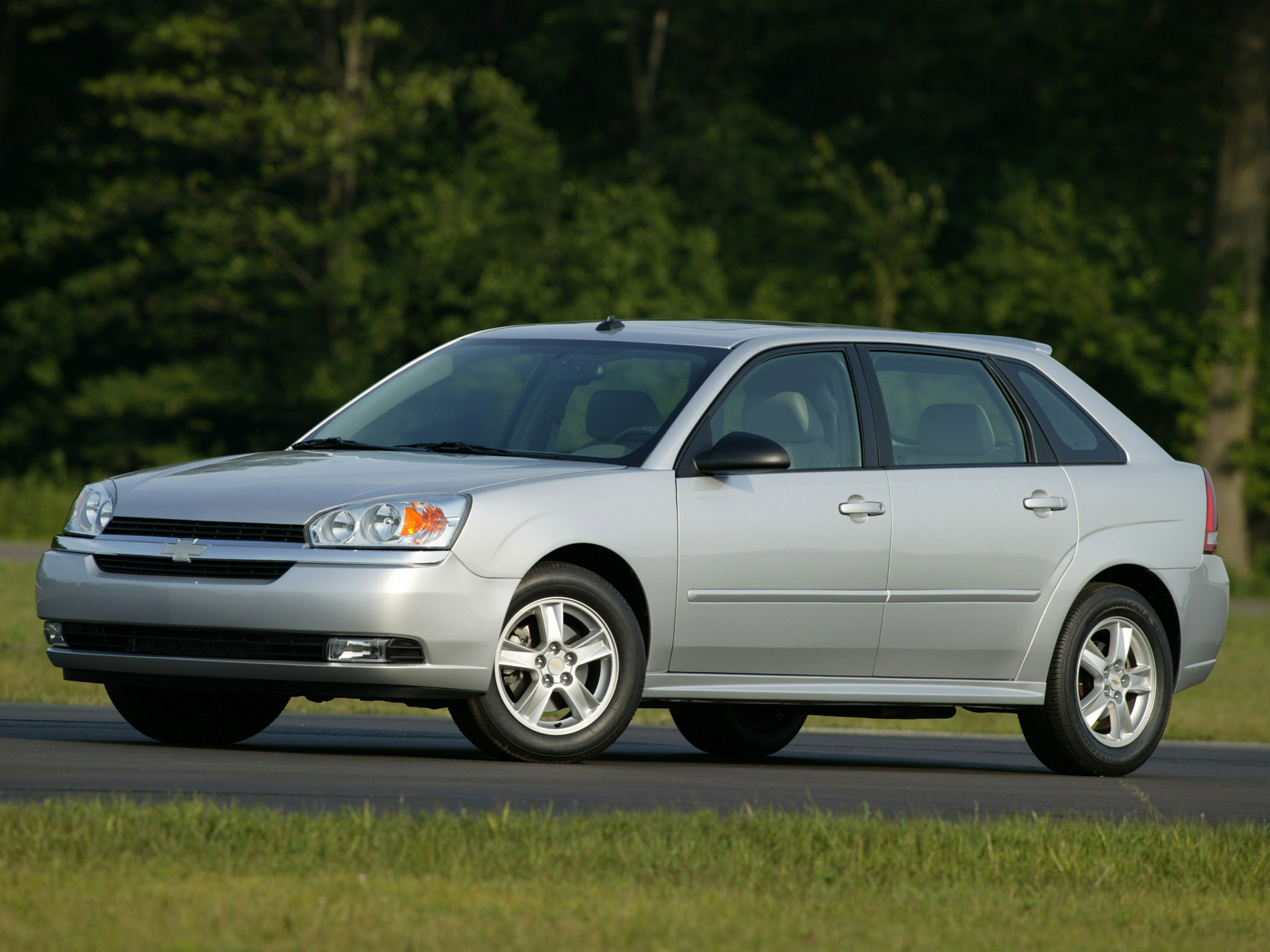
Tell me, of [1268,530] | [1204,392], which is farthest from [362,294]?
[1268,530]

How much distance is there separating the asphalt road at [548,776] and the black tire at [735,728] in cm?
12

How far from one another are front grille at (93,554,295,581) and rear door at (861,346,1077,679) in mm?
2590

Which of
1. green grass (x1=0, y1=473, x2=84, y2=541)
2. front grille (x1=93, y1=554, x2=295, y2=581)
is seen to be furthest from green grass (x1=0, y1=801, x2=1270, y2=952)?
green grass (x1=0, y1=473, x2=84, y2=541)

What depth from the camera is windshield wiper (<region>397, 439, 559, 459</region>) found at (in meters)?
9.07

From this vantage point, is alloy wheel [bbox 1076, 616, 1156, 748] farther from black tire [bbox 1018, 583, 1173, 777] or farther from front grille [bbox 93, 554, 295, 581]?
front grille [bbox 93, 554, 295, 581]

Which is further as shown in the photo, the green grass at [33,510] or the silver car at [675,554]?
the green grass at [33,510]

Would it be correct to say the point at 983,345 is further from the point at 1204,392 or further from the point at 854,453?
the point at 1204,392

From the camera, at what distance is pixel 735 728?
1069 centimetres

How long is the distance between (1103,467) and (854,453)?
145 centimetres

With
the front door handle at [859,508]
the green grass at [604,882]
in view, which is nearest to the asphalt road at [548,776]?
the green grass at [604,882]

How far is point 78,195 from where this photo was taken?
136ft

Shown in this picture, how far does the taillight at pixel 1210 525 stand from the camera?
10719 mm

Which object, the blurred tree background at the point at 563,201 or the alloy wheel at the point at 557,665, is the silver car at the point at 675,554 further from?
the blurred tree background at the point at 563,201

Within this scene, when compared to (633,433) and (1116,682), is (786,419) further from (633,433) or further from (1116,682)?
(1116,682)
